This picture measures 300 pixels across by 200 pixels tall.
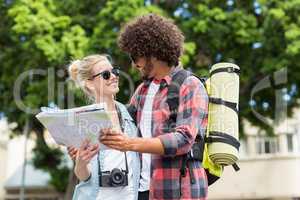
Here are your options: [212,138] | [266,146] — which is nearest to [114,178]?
[212,138]

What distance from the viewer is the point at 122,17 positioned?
12.1 m

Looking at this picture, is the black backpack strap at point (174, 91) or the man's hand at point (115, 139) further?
the black backpack strap at point (174, 91)

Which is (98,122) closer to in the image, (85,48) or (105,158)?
(105,158)

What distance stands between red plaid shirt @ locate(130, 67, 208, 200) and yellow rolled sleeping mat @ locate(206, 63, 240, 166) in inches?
2.7

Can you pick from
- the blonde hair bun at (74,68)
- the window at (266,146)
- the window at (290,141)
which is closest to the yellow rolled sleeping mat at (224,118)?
the blonde hair bun at (74,68)

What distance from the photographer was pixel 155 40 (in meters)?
3.01

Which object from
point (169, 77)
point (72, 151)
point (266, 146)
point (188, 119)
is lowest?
point (72, 151)

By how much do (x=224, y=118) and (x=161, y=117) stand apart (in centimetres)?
29

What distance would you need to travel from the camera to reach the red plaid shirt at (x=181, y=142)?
281 centimetres

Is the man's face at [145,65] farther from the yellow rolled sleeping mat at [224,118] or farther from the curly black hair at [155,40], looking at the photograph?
the yellow rolled sleeping mat at [224,118]

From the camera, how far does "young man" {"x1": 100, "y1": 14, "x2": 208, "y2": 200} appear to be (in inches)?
110

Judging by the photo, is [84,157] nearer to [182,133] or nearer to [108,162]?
[108,162]

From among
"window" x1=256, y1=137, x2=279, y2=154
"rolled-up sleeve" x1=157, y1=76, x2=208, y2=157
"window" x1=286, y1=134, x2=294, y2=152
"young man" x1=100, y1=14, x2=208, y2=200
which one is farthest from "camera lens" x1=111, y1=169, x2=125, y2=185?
"window" x1=256, y1=137, x2=279, y2=154

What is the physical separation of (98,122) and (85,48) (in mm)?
9716
